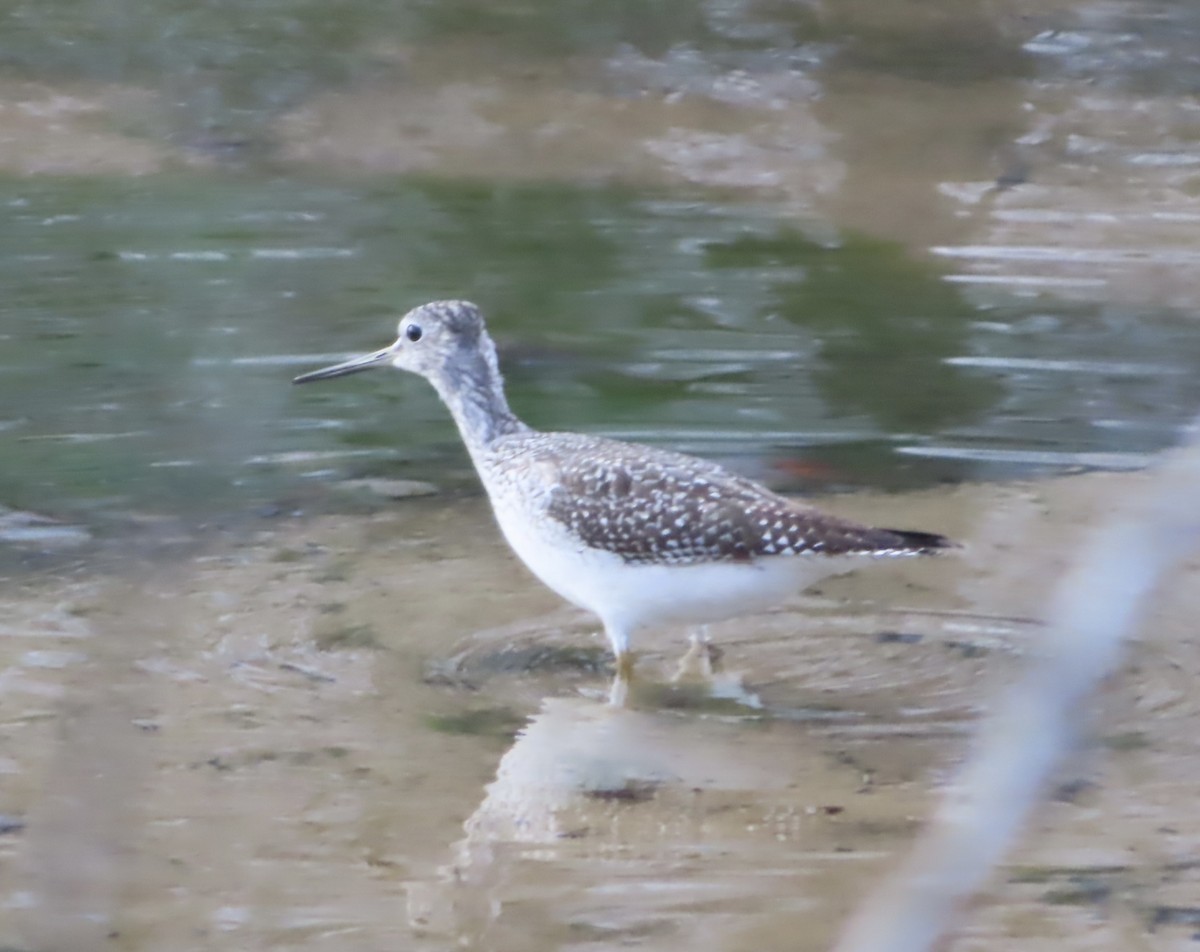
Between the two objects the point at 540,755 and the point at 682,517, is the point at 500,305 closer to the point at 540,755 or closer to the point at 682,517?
the point at 682,517

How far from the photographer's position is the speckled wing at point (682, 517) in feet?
18.0

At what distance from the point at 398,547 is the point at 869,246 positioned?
5239 mm

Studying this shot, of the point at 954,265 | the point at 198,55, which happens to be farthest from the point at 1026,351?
the point at 198,55

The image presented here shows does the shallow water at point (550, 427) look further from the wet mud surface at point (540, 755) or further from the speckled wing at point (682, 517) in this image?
the speckled wing at point (682, 517)

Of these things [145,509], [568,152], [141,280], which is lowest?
[145,509]

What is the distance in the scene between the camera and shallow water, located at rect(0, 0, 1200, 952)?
446 cm

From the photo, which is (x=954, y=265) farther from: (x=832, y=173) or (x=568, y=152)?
(x=568, y=152)

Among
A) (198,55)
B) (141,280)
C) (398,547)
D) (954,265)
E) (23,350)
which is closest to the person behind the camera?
(398,547)

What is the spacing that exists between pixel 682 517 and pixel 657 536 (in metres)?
0.10

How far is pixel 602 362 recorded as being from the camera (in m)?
9.12

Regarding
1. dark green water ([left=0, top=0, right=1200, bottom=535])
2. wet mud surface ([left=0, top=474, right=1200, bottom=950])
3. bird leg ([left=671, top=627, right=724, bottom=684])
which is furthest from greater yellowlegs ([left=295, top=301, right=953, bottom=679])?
dark green water ([left=0, top=0, right=1200, bottom=535])

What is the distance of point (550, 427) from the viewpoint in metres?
8.34

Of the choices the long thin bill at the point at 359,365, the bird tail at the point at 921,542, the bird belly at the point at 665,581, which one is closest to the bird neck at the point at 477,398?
the long thin bill at the point at 359,365

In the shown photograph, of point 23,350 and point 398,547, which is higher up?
point 23,350
